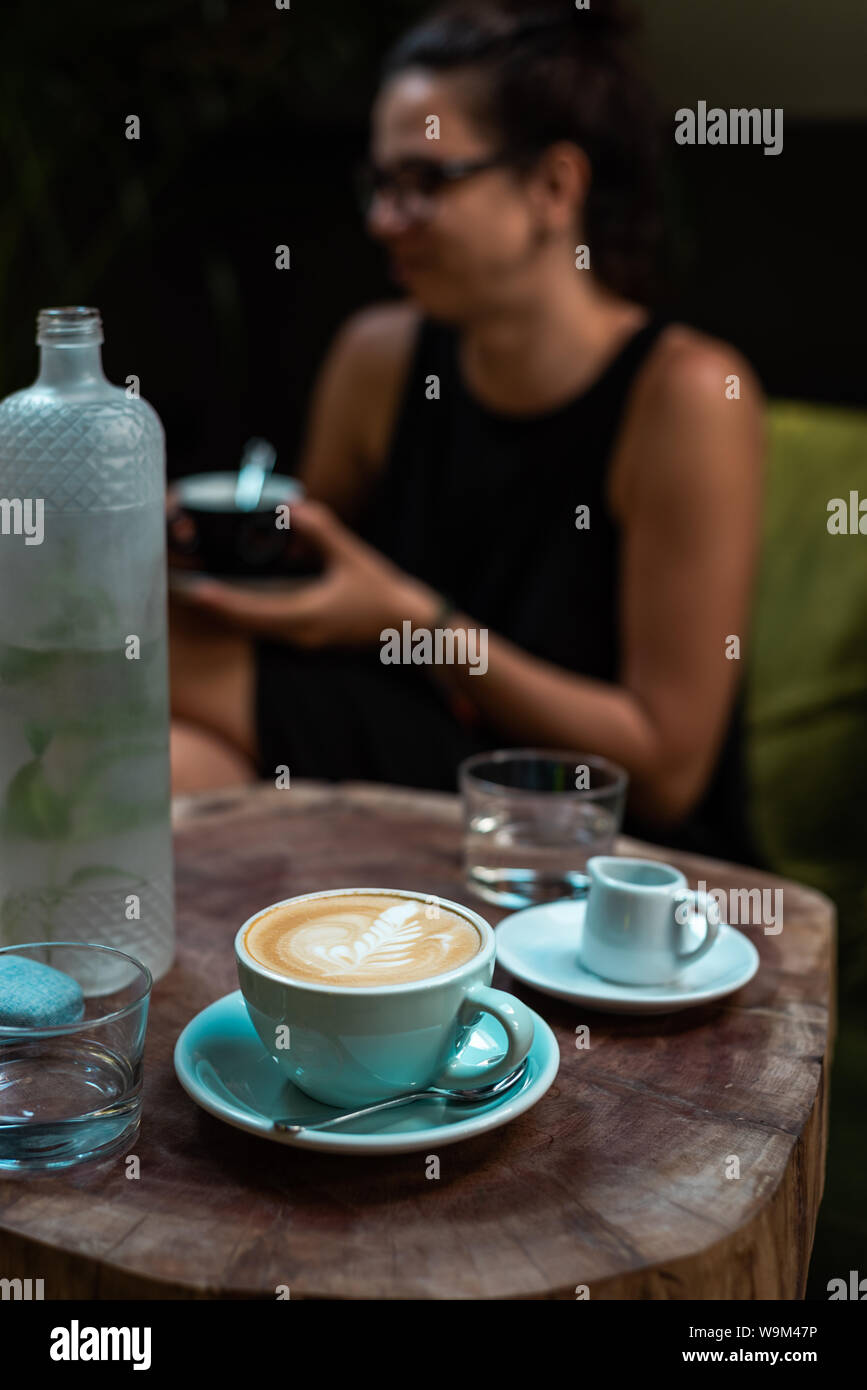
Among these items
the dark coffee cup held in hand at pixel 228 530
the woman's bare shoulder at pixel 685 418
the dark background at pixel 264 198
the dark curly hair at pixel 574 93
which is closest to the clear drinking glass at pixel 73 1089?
the dark coffee cup held in hand at pixel 228 530

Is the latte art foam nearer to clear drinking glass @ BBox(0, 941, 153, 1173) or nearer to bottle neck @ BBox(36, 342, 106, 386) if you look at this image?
clear drinking glass @ BBox(0, 941, 153, 1173)

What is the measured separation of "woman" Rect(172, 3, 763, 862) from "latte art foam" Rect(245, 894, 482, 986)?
77 centimetres

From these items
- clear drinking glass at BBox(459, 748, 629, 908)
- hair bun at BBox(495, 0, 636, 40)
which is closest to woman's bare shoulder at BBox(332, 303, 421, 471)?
hair bun at BBox(495, 0, 636, 40)

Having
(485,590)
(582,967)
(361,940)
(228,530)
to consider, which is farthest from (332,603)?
(361,940)

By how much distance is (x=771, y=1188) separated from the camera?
65cm

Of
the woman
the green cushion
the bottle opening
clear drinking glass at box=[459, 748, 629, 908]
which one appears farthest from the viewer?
the green cushion

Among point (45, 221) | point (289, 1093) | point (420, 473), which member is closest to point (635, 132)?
point (420, 473)

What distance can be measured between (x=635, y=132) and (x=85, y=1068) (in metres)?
1.49

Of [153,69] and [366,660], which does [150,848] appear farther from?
[153,69]

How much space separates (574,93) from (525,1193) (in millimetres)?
1442

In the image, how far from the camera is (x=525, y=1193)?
640 millimetres

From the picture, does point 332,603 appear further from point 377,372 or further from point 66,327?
point 66,327

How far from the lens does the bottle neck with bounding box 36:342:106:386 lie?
0.75m
